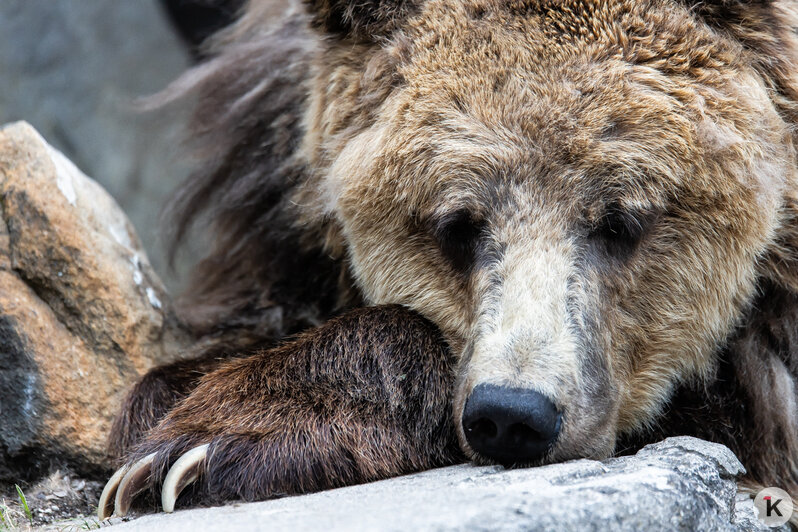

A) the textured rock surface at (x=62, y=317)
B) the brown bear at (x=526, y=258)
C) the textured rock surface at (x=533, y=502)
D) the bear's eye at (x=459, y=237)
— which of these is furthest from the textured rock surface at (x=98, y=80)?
the textured rock surface at (x=533, y=502)

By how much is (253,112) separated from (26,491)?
1.70 meters

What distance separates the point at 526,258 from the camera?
8.66 ft

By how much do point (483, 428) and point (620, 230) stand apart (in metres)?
0.78

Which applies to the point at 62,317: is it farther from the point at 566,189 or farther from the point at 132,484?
the point at 566,189

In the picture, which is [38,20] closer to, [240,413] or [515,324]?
[240,413]

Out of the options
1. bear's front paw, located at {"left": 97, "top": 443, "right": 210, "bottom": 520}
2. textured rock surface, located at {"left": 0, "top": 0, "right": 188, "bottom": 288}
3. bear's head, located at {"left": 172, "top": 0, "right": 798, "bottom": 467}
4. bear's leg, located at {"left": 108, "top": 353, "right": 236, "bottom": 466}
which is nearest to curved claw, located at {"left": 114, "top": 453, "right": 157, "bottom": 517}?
bear's front paw, located at {"left": 97, "top": 443, "right": 210, "bottom": 520}

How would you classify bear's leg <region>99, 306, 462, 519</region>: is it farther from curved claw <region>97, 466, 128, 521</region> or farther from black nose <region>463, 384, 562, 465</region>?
black nose <region>463, 384, 562, 465</region>

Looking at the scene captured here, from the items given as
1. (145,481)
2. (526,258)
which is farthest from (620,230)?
(145,481)

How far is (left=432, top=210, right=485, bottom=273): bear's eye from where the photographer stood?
2794mm

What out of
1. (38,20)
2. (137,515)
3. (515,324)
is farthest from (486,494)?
(38,20)

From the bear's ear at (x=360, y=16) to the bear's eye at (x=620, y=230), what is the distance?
982 mm

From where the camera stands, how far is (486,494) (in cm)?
204

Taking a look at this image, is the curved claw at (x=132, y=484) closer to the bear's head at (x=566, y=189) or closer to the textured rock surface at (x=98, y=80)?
the bear's head at (x=566, y=189)

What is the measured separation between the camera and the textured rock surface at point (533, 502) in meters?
1.88
